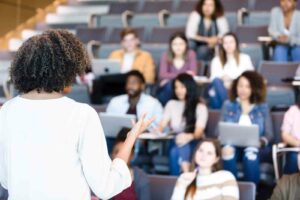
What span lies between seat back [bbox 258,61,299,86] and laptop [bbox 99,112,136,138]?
1.31 m

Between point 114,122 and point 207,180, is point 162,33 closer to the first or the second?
point 114,122

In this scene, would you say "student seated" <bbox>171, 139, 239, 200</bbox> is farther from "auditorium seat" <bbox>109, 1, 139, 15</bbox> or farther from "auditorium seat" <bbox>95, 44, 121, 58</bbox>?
"auditorium seat" <bbox>109, 1, 139, 15</bbox>

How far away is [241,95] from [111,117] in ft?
2.61

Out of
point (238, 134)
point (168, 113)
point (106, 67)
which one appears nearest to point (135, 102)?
point (168, 113)

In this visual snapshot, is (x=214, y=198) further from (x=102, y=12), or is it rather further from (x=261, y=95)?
(x=102, y=12)

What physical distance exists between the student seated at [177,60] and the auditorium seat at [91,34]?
1.42 metres

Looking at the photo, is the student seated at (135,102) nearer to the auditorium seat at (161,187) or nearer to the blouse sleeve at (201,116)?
the blouse sleeve at (201,116)

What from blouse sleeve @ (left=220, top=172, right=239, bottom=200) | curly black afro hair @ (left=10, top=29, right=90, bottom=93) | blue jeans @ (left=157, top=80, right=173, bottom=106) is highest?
curly black afro hair @ (left=10, top=29, right=90, bottom=93)

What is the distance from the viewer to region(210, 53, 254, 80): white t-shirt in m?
4.81

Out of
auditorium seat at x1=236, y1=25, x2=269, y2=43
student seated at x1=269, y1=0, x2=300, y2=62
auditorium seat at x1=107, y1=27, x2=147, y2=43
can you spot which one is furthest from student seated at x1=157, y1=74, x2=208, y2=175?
auditorium seat at x1=107, y1=27, x2=147, y2=43

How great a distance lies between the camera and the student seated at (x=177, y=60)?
16.1 ft

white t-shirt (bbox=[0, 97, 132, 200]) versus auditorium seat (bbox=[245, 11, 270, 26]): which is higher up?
auditorium seat (bbox=[245, 11, 270, 26])

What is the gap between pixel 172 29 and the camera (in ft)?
19.6

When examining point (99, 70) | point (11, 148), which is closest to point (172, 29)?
point (99, 70)
